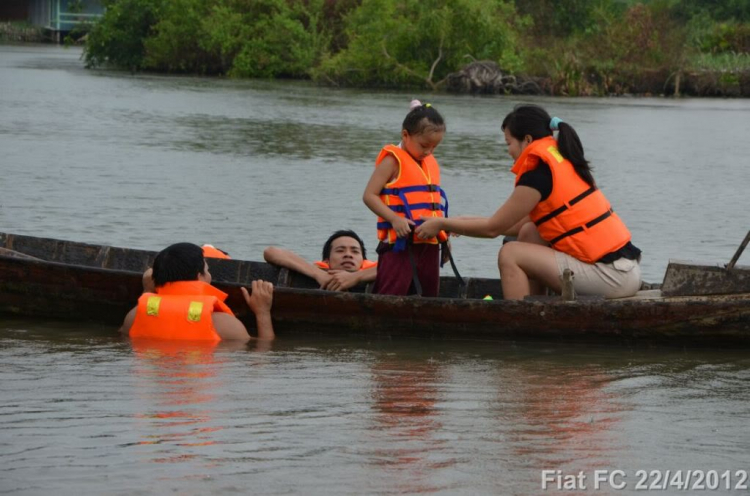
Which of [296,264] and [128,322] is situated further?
[296,264]

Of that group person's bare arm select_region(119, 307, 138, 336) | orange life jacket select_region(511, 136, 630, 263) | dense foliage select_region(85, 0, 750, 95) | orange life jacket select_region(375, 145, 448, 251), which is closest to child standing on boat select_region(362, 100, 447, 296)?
orange life jacket select_region(375, 145, 448, 251)

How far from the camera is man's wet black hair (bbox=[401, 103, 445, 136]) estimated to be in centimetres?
651

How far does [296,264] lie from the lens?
750 cm

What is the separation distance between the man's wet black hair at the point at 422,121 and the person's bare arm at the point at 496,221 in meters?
0.47

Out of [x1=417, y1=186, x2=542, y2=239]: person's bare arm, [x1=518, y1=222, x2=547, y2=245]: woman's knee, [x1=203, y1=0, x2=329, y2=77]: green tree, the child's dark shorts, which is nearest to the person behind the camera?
[x1=417, y1=186, x2=542, y2=239]: person's bare arm

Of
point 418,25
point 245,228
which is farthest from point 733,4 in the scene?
point 245,228

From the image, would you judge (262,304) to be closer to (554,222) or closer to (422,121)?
(422,121)

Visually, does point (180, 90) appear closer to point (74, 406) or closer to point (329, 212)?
point (329, 212)

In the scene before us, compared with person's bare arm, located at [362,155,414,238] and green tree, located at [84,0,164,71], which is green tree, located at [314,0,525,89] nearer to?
green tree, located at [84,0,164,71]

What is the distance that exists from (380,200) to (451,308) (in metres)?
0.68

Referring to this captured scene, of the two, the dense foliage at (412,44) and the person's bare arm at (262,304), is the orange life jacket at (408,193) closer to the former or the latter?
the person's bare arm at (262,304)

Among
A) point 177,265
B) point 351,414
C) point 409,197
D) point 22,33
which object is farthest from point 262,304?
point 22,33

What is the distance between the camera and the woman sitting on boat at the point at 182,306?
643 centimetres

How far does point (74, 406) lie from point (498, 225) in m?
2.33
